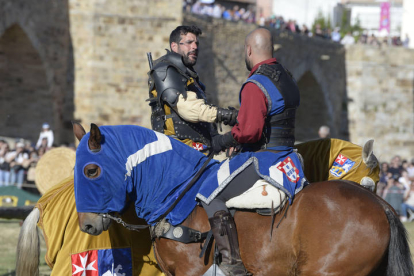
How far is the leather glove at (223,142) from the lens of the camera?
4855 mm

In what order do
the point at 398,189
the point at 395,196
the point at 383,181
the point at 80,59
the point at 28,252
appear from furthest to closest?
the point at 80,59, the point at 383,181, the point at 398,189, the point at 395,196, the point at 28,252

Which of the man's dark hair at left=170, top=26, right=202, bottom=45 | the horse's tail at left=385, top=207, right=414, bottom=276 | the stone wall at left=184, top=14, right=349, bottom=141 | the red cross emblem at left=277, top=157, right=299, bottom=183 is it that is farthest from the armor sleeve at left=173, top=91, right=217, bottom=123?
the stone wall at left=184, top=14, right=349, bottom=141

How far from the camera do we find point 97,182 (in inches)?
181

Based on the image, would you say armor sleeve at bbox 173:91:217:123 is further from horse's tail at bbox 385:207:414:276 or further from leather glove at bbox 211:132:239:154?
horse's tail at bbox 385:207:414:276

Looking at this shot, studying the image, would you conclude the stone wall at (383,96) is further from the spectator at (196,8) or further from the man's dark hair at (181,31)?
the man's dark hair at (181,31)

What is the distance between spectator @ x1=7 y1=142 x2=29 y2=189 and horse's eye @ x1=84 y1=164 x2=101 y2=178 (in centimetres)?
1022

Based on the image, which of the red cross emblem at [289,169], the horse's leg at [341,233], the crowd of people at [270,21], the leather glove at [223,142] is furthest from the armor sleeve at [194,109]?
the crowd of people at [270,21]

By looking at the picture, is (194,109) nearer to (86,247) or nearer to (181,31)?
(181,31)

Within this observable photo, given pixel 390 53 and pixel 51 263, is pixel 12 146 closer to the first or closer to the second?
pixel 51 263

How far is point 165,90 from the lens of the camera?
5.33m

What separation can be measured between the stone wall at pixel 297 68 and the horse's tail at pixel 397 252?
686 inches

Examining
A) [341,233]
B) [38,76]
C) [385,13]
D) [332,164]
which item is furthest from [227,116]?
[385,13]

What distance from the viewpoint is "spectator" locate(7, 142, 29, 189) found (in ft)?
48.5

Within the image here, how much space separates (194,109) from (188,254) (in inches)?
45.8
